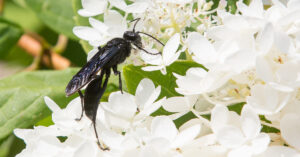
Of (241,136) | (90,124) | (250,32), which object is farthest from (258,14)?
(90,124)

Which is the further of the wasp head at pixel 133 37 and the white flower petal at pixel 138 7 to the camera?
the wasp head at pixel 133 37

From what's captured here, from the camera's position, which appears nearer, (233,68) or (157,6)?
(233,68)

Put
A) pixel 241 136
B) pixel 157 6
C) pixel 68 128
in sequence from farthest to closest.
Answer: pixel 157 6, pixel 68 128, pixel 241 136

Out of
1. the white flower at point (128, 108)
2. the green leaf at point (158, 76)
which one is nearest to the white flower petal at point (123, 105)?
the white flower at point (128, 108)

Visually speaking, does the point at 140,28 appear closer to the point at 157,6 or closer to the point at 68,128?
the point at 157,6

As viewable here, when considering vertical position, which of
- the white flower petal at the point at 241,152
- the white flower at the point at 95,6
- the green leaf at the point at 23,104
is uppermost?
the white flower at the point at 95,6

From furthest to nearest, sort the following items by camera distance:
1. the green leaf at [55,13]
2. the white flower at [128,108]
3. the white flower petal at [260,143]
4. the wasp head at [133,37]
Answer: the green leaf at [55,13]
the wasp head at [133,37]
the white flower at [128,108]
the white flower petal at [260,143]

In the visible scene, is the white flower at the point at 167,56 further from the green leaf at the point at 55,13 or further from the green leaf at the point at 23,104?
the green leaf at the point at 55,13
